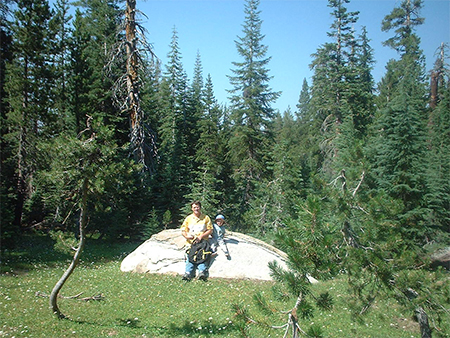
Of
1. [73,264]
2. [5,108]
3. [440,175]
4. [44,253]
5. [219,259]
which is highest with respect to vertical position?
[5,108]

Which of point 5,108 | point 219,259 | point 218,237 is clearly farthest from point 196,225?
point 5,108

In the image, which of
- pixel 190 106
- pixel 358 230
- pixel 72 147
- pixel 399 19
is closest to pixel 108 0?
pixel 190 106

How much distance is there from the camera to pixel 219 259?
1062 cm

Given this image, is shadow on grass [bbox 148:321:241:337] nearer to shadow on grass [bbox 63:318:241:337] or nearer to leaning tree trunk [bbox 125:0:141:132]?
shadow on grass [bbox 63:318:241:337]

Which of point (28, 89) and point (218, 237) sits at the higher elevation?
point (28, 89)

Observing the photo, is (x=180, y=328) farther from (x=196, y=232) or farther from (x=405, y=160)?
Result: (x=405, y=160)

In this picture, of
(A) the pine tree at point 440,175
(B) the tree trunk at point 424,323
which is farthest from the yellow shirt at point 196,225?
(A) the pine tree at point 440,175

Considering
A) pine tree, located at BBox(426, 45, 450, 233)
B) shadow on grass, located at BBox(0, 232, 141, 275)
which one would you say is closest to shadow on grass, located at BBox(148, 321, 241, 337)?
shadow on grass, located at BBox(0, 232, 141, 275)

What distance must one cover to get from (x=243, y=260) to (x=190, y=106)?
20422 millimetres

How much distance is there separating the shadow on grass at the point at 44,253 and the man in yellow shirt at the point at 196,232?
16.7ft

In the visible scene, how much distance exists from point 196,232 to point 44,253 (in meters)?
8.83

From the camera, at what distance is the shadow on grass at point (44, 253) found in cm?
1163

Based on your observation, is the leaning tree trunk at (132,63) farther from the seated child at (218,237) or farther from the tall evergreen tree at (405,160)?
the tall evergreen tree at (405,160)

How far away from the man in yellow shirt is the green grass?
401 millimetres
